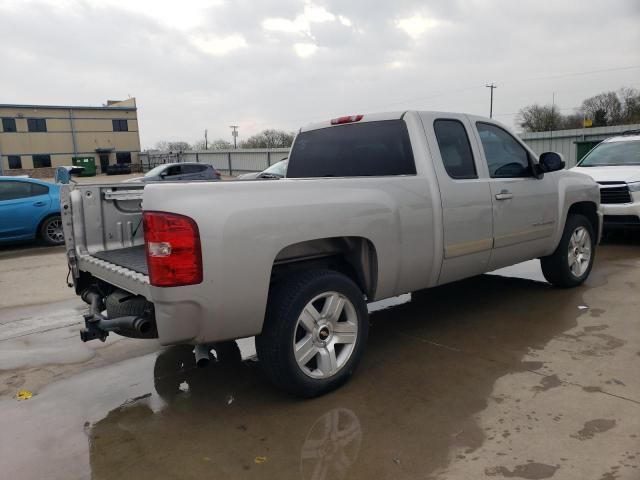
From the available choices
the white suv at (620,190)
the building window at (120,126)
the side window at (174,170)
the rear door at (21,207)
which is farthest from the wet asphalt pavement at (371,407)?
the building window at (120,126)

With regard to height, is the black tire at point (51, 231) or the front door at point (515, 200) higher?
the front door at point (515, 200)

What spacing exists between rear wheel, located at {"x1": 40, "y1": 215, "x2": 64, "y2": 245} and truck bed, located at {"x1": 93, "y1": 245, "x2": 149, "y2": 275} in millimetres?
7053

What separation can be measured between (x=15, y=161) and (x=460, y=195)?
5799 cm

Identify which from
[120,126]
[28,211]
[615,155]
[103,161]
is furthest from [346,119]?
[120,126]

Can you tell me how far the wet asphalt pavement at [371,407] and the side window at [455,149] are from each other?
1420mm

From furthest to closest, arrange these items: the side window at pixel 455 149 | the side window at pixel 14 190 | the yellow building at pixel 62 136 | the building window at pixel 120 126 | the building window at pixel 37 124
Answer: the building window at pixel 120 126, the building window at pixel 37 124, the yellow building at pixel 62 136, the side window at pixel 14 190, the side window at pixel 455 149

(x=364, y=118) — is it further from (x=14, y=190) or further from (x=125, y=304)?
(x=14, y=190)

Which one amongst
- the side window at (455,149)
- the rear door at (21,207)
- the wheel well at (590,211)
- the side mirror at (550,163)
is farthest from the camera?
the rear door at (21,207)

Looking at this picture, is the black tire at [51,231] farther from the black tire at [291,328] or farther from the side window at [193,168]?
the side window at [193,168]

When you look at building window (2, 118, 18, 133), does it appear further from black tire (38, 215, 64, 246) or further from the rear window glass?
the rear window glass

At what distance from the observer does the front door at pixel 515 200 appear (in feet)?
15.1

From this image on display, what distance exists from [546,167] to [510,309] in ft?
4.73

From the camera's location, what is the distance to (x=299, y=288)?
3.17 meters

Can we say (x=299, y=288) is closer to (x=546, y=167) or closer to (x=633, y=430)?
(x=633, y=430)
